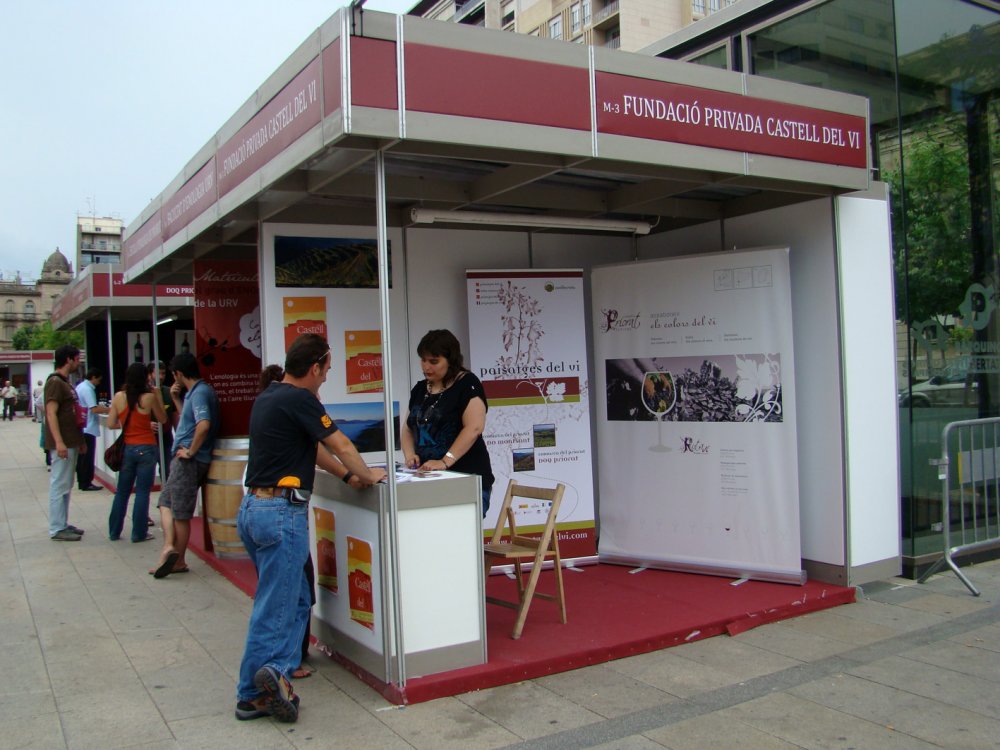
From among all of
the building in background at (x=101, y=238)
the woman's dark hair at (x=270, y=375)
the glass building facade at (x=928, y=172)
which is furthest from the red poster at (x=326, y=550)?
the building in background at (x=101, y=238)

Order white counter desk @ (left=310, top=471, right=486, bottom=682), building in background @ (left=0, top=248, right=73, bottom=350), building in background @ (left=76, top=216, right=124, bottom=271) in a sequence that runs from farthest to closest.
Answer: building in background @ (left=0, top=248, right=73, bottom=350) → building in background @ (left=76, top=216, right=124, bottom=271) → white counter desk @ (left=310, top=471, right=486, bottom=682)

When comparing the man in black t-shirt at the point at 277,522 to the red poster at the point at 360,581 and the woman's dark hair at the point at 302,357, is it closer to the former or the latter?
the woman's dark hair at the point at 302,357

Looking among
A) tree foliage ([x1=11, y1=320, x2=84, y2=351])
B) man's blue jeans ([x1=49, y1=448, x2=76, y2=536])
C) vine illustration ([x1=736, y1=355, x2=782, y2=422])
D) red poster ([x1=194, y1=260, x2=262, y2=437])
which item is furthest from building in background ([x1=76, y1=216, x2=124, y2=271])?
vine illustration ([x1=736, y1=355, x2=782, y2=422])

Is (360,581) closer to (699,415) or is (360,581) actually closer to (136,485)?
(699,415)

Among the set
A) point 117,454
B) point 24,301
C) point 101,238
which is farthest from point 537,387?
point 24,301

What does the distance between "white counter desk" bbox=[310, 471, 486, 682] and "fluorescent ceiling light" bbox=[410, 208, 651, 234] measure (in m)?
1.90

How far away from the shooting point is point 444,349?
475cm

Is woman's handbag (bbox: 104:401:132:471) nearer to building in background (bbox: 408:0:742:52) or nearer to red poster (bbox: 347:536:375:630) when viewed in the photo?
red poster (bbox: 347:536:375:630)

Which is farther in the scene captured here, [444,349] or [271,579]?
[444,349]

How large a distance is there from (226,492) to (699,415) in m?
3.76

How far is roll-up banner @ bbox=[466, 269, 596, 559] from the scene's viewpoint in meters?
6.12

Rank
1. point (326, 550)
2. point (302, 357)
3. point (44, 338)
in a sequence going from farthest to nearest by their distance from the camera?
1. point (44, 338)
2. point (326, 550)
3. point (302, 357)

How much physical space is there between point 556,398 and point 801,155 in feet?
7.81

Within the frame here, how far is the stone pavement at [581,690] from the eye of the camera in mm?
3582
